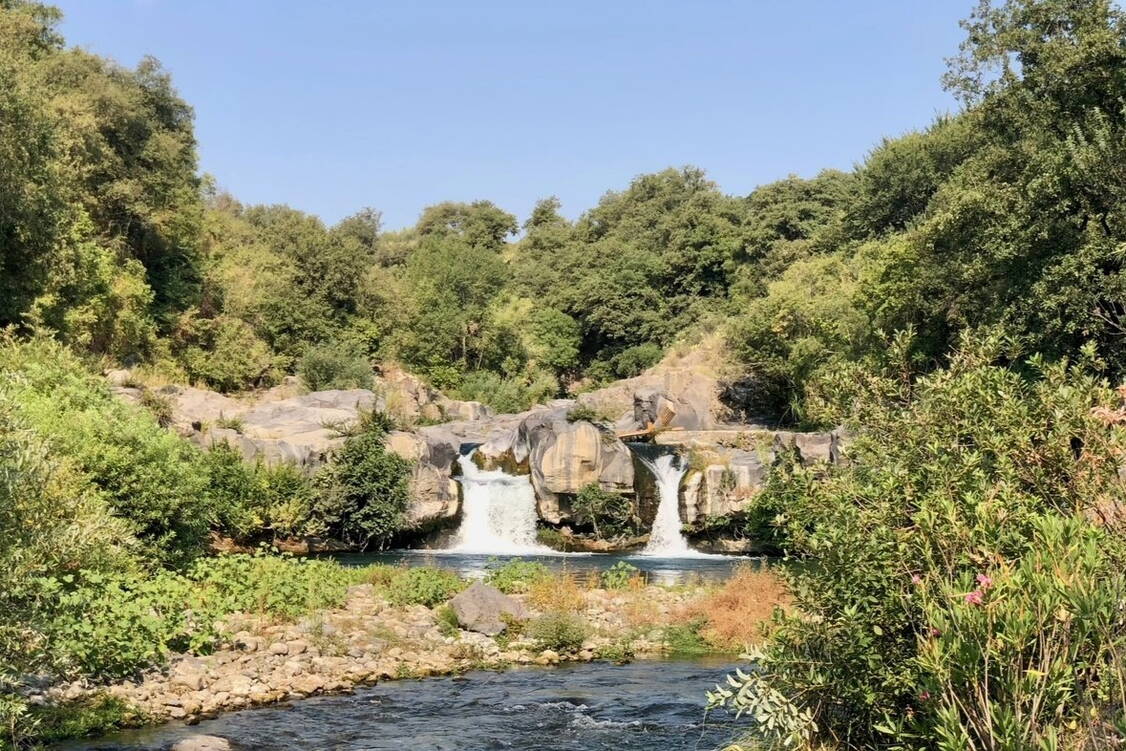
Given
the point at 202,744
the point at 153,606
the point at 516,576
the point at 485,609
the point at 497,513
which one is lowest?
the point at 202,744

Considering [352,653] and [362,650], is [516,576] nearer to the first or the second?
[362,650]

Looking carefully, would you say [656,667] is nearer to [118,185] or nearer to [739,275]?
[118,185]

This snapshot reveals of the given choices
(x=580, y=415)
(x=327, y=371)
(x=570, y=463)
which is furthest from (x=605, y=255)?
(x=570, y=463)

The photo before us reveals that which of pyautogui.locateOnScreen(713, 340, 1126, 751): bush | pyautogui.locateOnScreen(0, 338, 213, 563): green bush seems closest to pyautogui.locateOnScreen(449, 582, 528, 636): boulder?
pyautogui.locateOnScreen(0, 338, 213, 563): green bush

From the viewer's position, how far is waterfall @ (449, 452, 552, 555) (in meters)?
30.0

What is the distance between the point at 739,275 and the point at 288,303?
26.2 m

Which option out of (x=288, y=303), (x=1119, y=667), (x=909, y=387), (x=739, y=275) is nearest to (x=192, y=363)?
(x=288, y=303)

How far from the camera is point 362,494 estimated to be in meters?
28.1

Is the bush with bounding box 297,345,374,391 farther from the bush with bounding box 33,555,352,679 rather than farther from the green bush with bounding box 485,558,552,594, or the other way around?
the bush with bounding box 33,555,352,679

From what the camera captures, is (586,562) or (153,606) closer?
(153,606)

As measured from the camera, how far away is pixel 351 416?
31.0 metres

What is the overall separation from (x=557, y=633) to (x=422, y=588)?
312 centimetres

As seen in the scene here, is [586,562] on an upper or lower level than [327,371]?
lower

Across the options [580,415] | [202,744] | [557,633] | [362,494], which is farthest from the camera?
[580,415]
